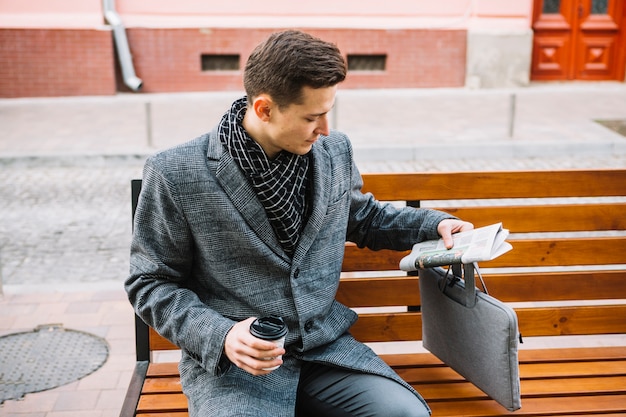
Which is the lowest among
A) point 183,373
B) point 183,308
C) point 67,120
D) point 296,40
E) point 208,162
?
point 67,120

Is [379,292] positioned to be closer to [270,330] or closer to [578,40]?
[270,330]

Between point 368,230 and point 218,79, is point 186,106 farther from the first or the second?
point 368,230

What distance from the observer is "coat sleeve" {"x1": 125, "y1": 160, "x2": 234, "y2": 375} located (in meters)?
2.33

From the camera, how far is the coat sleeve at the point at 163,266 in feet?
7.65

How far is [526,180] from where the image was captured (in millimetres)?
3154

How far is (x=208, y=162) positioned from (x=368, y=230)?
697 millimetres

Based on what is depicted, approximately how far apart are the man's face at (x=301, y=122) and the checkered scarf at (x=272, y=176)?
54 millimetres

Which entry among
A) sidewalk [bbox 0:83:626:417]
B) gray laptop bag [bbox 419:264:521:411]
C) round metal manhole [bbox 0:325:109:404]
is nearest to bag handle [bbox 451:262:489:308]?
gray laptop bag [bbox 419:264:521:411]

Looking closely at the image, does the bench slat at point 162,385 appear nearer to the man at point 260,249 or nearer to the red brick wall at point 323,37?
the man at point 260,249

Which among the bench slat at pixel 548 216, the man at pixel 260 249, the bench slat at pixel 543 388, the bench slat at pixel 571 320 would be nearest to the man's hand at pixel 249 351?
the man at pixel 260 249

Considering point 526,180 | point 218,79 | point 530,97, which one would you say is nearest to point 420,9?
point 530,97

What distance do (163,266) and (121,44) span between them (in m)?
11.8

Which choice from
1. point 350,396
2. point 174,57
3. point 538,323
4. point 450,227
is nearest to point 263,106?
point 450,227

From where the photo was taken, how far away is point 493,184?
314 cm
